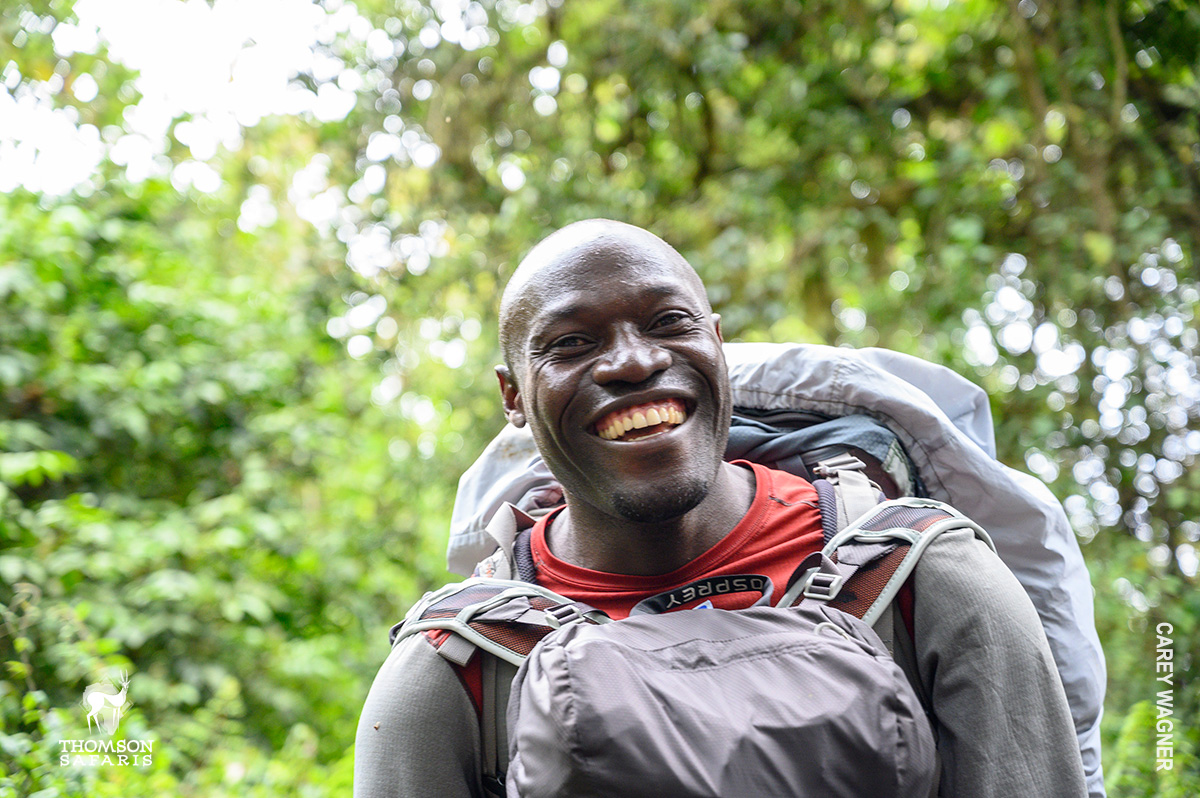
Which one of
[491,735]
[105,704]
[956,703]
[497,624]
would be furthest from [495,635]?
[105,704]

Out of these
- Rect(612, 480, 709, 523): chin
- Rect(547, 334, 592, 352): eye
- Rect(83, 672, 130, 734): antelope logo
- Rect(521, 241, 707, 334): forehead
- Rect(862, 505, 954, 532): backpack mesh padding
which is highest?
Rect(521, 241, 707, 334): forehead

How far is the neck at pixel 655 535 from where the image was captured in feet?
5.17

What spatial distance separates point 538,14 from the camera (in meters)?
5.01

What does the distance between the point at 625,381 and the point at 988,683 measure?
2.15 feet

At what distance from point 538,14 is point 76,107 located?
2.25 meters

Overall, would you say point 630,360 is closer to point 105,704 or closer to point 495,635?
point 495,635

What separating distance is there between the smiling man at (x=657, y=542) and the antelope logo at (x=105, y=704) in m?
1.80

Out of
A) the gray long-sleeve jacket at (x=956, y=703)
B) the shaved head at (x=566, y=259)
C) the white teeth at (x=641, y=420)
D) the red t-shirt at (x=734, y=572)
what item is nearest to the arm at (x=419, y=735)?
the gray long-sleeve jacket at (x=956, y=703)

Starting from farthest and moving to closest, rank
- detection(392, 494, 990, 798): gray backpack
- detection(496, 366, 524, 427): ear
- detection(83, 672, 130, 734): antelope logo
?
detection(83, 672, 130, 734): antelope logo, detection(496, 366, 524, 427): ear, detection(392, 494, 990, 798): gray backpack

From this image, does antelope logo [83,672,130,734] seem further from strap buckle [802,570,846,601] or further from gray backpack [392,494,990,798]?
strap buckle [802,570,846,601]

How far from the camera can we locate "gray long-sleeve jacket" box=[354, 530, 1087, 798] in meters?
1.29

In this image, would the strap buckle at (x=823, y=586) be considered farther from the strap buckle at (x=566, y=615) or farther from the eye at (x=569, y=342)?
the eye at (x=569, y=342)

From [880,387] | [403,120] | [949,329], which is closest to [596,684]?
[880,387]

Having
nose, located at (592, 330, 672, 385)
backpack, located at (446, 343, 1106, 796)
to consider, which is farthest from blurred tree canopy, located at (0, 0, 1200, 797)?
nose, located at (592, 330, 672, 385)
